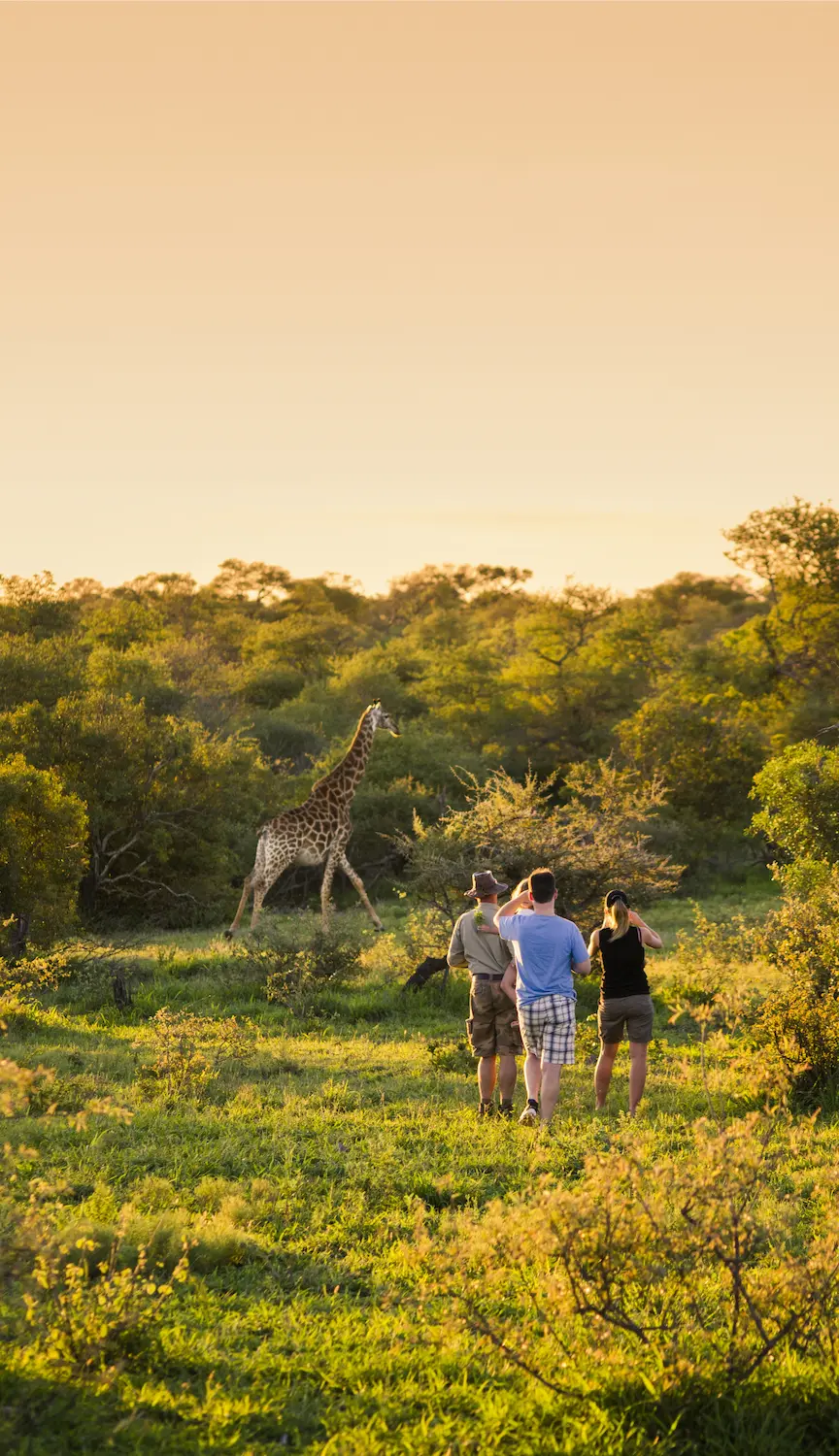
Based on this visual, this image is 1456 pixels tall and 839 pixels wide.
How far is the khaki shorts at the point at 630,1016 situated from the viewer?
852cm

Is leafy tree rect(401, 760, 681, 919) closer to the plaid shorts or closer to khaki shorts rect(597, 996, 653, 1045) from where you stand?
khaki shorts rect(597, 996, 653, 1045)

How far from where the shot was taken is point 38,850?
52.5 feet

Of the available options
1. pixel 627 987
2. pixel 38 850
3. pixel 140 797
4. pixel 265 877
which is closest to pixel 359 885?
pixel 265 877

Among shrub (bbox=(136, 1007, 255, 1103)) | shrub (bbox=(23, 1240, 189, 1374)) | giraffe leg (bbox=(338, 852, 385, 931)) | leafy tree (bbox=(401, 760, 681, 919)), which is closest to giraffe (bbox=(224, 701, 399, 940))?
giraffe leg (bbox=(338, 852, 385, 931))

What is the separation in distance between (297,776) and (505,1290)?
23.4 meters

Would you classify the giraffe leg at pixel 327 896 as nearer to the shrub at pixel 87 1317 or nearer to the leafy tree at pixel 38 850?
the leafy tree at pixel 38 850

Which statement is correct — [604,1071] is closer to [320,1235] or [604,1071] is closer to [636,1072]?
[636,1072]

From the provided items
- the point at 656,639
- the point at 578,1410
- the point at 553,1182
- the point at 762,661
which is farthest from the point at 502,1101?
the point at 656,639

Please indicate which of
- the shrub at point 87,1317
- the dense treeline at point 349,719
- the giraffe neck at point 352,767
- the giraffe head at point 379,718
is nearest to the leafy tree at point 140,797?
the dense treeline at point 349,719

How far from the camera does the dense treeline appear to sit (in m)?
20.8

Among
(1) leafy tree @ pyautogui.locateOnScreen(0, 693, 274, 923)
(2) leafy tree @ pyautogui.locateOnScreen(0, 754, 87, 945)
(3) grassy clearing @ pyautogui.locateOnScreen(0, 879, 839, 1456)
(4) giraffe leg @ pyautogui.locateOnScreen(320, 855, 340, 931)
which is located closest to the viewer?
(3) grassy clearing @ pyautogui.locateOnScreen(0, 879, 839, 1456)

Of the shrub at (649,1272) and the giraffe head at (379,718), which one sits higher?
the giraffe head at (379,718)

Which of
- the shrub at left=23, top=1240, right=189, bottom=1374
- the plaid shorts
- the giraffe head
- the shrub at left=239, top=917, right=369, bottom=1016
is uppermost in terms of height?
the giraffe head

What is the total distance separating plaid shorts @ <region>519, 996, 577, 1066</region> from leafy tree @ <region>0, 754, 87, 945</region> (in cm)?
922
